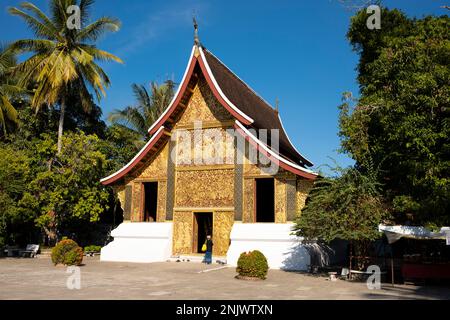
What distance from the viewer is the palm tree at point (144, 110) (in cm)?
3059

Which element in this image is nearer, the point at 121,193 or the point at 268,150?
the point at 268,150

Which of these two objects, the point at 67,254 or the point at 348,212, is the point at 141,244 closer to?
the point at 67,254

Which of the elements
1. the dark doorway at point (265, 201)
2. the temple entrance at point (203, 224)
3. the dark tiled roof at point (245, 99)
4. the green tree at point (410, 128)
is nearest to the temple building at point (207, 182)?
the temple entrance at point (203, 224)

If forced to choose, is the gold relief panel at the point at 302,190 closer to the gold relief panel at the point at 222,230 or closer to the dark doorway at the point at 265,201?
the gold relief panel at the point at 222,230

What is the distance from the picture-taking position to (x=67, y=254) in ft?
47.9

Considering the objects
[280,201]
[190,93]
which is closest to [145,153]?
[190,93]

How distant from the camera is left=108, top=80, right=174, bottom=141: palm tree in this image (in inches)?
1204

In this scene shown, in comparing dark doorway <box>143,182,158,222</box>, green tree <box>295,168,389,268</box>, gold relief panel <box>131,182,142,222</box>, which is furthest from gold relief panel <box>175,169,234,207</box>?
green tree <box>295,168,389,268</box>

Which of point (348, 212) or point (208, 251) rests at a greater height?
point (348, 212)

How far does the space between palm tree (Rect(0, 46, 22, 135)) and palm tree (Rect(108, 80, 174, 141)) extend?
6.79 meters

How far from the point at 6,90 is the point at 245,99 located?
15.6m

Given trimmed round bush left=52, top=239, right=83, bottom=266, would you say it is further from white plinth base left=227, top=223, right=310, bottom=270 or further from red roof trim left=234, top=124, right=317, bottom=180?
red roof trim left=234, top=124, right=317, bottom=180

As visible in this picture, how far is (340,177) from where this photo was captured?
1318 centimetres
